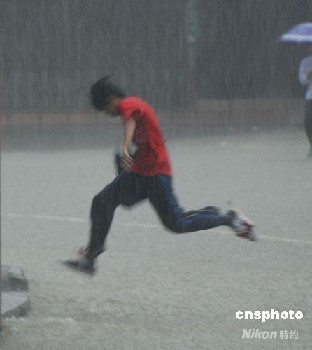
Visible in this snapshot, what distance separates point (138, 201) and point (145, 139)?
15.8 inches

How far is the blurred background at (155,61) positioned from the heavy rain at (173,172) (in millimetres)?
30

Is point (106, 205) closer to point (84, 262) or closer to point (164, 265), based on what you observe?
point (84, 262)

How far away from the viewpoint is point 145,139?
593cm

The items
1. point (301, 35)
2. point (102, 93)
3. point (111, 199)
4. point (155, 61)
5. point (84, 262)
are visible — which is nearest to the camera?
point (102, 93)

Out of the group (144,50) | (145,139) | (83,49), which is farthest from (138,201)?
(144,50)

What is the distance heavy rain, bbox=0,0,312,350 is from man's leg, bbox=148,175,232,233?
30.4 inches

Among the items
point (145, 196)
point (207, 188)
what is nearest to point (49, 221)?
point (207, 188)

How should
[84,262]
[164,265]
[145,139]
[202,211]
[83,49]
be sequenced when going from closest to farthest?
[145,139] < [84,262] < [202,211] < [164,265] < [83,49]

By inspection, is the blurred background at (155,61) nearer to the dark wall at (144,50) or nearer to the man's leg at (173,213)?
the dark wall at (144,50)

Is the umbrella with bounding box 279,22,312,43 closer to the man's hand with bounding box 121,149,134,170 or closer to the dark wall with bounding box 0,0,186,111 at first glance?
the dark wall with bounding box 0,0,186,111

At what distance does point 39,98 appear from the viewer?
25469mm

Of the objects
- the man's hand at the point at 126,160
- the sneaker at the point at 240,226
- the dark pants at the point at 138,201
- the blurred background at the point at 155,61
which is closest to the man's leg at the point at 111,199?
the dark pants at the point at 138,201

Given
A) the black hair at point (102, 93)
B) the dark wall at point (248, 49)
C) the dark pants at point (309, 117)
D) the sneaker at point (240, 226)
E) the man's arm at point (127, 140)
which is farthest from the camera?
the dark wall at point (248, 49)

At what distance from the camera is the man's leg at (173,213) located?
20.2 feet
